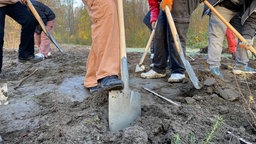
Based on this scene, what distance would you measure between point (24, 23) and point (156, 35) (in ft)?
6.40

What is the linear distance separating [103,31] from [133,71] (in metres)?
2.14

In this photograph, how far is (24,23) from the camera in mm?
4223

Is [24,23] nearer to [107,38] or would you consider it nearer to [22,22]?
[22,22]

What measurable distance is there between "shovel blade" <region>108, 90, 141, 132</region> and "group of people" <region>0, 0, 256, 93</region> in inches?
2.7

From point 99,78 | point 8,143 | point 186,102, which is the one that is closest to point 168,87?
point 186,102

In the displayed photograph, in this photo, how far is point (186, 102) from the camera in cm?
247

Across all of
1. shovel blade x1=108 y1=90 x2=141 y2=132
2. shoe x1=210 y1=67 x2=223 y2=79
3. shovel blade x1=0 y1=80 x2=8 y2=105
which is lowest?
shoe x1=210 y1=67 x2=223 y2=79

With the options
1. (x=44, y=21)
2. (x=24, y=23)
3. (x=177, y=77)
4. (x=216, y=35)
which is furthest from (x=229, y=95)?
(x=44, y=21)

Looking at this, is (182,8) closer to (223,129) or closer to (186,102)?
(186,102)

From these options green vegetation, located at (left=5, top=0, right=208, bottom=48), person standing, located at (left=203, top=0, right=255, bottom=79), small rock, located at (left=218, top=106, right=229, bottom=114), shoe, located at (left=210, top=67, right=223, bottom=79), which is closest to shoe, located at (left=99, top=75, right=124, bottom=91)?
small rock, located at (left=218, top=106, right=229, bottom=114)

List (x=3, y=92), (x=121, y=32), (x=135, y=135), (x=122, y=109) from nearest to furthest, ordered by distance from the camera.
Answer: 1. (x=135, y=135)
2. (x=122, y=109)
3. (x=3, y=92)
4. (x=121, y=32)

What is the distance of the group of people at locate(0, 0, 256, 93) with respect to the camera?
2.24m

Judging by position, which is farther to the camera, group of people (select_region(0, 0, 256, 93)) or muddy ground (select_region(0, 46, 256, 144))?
group of people (select_region(0, 0, 256, 93))

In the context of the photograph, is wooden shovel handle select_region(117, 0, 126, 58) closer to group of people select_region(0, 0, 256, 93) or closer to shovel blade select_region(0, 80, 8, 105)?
group of people select_region(0, 0, 256, 93)
